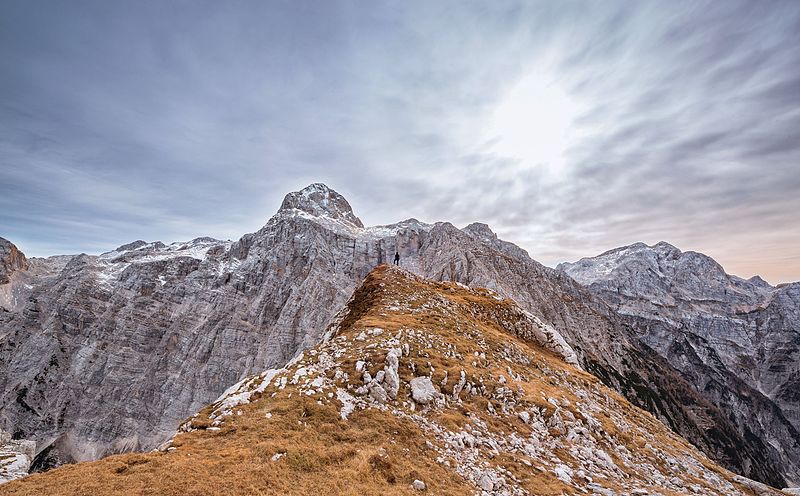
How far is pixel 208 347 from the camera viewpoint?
176250mm

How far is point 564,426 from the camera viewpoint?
71.9 feet

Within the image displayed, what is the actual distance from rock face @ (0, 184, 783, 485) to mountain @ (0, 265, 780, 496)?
116 meters

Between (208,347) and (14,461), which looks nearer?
(14,461)

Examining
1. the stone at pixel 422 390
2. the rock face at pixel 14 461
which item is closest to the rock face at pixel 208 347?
the stone at pixel 422 390

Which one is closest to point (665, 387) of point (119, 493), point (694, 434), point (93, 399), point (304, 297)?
point (694, 434)

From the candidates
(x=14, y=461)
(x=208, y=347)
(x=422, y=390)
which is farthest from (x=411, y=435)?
(x=208, y=347)

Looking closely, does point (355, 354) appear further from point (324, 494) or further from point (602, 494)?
point (602, 494)

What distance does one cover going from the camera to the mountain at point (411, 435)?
12.6 meters

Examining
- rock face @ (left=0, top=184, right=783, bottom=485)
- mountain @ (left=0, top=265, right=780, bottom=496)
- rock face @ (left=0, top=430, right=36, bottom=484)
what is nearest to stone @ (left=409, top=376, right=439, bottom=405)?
mountain @ (left=0, top=265, right=780, bottom=496)

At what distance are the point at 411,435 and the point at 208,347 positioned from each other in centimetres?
18878

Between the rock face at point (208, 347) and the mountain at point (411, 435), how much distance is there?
382 ft

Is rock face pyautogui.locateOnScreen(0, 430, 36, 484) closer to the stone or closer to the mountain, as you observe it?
the mountain

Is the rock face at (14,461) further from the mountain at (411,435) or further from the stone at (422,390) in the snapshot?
the stone at (422,390)

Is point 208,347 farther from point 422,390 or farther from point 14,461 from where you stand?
point 422,390
